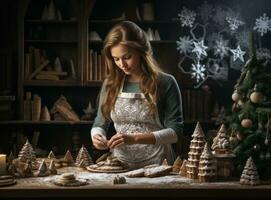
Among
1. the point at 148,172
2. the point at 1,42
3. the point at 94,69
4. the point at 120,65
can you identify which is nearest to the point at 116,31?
the point at 120,65

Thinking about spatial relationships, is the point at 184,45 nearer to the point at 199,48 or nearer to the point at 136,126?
the point at 199,48

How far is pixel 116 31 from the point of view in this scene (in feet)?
10.5

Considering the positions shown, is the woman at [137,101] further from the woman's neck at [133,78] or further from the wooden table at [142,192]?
the wooden table at [142,192]

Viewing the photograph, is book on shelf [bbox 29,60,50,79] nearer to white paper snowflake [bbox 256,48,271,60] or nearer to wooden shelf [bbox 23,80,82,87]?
wooden shelf [bbox 23,80,82,87]

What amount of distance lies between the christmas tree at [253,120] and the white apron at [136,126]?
24.7 inches

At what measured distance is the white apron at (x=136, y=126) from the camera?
3.33 meters

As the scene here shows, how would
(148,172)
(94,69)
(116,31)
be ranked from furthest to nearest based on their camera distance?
(94,69) < (116,31) < (148,172)

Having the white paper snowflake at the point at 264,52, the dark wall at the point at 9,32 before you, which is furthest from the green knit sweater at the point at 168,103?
the dark wall at the point at 9,32

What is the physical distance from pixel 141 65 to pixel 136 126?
39cm

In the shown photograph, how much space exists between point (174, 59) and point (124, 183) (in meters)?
3.32

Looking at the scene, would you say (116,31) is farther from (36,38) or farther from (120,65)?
(36,38)

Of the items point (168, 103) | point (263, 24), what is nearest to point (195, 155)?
point (168, 103)

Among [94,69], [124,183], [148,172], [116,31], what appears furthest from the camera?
[94,69]

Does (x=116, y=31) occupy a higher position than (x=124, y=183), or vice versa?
(x=116, y=31)
